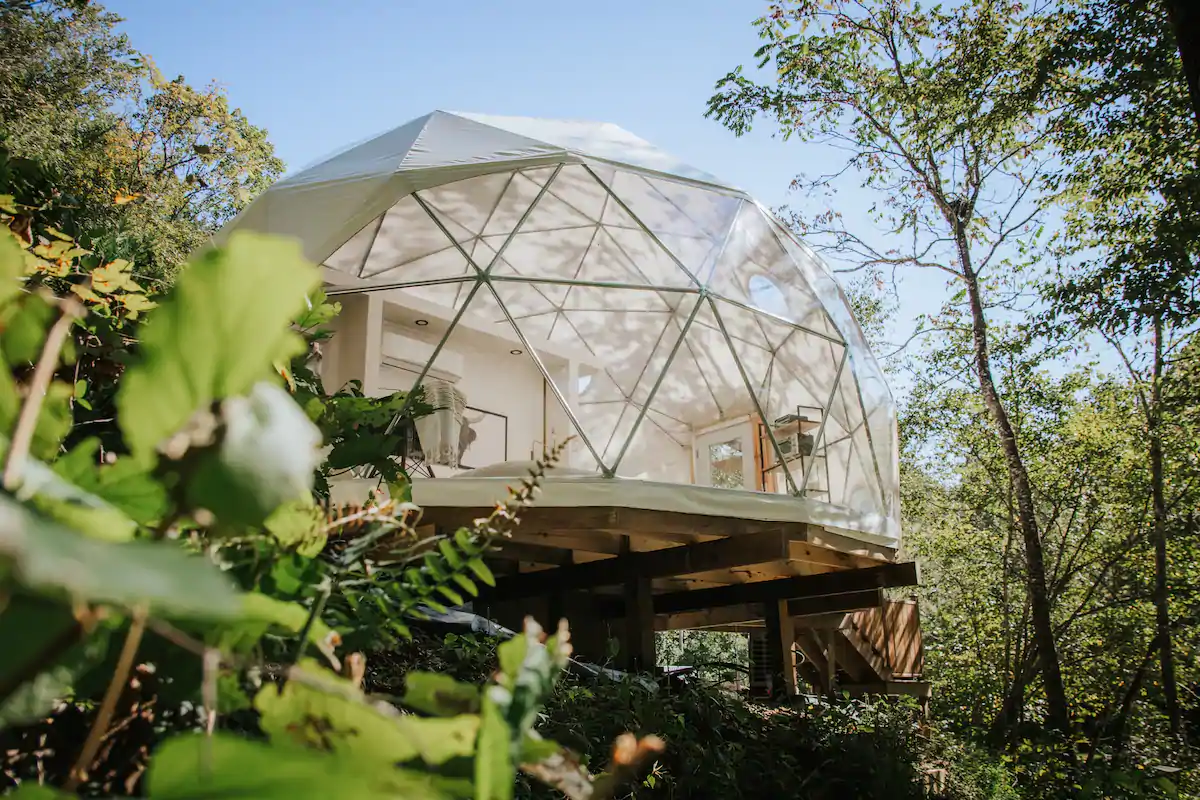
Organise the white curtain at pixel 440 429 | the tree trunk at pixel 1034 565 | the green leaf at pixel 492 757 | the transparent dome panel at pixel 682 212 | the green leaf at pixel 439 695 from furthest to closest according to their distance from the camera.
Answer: the tree trunk at pixel 1034 565 → the white curtain at pixel 440 429 → the transparent dome panel at pixel 682 212 → the green leaf at pixel 439 695 → the green leaf at pixel 492 757

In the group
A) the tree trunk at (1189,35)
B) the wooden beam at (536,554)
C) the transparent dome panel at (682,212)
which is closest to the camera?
the tree trunk at (1189,35)

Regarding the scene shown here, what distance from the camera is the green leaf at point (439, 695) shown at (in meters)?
0.41

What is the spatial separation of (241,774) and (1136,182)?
9.42 metres

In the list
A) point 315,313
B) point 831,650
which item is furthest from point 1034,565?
point 315,313

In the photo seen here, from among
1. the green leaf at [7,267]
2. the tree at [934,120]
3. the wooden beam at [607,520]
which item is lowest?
the green leaf at [7,267]

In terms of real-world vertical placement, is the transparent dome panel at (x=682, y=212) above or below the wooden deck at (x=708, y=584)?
above

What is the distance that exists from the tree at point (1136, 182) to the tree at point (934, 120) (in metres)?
0.67

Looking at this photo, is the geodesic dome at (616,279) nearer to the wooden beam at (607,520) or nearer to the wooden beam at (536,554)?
the wooden beam at (607,520)

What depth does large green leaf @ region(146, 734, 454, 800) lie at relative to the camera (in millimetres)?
209

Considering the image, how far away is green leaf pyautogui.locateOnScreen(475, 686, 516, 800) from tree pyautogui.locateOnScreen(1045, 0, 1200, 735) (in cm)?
758

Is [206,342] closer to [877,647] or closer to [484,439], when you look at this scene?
[484,439]

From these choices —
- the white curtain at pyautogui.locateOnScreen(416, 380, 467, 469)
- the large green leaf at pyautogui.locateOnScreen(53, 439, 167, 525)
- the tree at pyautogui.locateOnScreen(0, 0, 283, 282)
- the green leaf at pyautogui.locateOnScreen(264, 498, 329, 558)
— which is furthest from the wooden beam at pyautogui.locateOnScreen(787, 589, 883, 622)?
the tree at pyautogui.locateOnScreen(0, 0, 283, 282)

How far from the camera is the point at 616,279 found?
985cm

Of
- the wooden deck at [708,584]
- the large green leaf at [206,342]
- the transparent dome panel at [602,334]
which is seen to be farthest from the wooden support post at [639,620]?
the large green leaf at [206,342]
